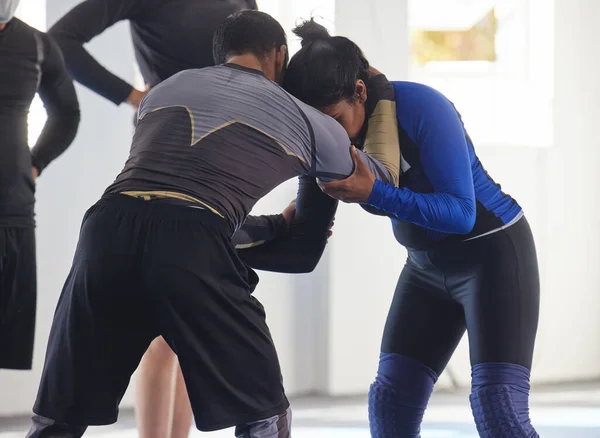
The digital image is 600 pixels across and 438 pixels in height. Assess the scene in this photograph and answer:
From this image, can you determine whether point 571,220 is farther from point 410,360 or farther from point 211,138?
point 211,138

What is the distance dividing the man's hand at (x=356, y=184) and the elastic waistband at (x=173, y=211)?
242mm

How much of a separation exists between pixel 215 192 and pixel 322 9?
2.52 m

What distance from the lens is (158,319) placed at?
1316 mm

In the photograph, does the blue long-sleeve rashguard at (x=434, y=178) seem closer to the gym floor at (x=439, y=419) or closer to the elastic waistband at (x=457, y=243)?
the elastic waistband at (x=457, y=243)

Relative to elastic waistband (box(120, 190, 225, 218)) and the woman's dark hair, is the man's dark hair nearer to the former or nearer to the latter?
the woman's dark hair

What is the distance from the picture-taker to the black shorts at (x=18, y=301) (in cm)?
240

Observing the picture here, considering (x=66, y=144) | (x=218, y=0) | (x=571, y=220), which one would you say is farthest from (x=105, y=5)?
(x=571, y=220)

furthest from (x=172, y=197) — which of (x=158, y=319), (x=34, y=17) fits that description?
(x=34, y=17)

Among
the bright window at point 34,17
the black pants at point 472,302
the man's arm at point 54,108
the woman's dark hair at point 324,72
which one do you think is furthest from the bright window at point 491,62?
the woman's dark hair at point 324,72

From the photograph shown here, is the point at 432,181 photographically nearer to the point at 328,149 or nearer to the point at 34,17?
the point at 328,149

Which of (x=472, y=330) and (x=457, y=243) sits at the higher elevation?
(x=457, y=243)

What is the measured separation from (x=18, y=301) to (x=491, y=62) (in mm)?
2742

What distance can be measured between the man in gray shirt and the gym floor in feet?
5.84

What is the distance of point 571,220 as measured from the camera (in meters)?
4.05
